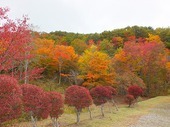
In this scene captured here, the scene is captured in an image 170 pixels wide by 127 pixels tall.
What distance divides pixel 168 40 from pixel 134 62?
24.1 meters

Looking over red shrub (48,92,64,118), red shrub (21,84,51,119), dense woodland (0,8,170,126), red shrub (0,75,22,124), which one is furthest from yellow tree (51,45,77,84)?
red shrub (0,75,22,124)

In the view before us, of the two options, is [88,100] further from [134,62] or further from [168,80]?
[168,80]

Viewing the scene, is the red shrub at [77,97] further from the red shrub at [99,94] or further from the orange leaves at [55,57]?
the orange leaves at [55,57]

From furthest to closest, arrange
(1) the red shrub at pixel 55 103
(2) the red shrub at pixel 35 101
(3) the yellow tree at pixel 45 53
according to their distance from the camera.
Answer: (3) the yellow tree at pixel 45 53, (1) the red shrub at pixel 55 103, (2) the red shrub at pixel 35 101

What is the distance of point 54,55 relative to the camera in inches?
1468

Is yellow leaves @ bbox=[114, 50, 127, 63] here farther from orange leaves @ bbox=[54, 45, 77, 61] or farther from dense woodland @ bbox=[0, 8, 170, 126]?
orange leaves @ bbox=[54, 45, 77, 61]

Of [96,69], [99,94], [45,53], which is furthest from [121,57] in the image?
[99,94]

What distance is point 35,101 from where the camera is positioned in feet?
36.2

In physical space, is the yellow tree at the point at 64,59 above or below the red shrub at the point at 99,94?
above

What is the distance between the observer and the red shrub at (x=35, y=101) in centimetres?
1093

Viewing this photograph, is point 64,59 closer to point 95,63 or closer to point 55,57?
point 55,57

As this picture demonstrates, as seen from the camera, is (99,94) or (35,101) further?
(99,94)

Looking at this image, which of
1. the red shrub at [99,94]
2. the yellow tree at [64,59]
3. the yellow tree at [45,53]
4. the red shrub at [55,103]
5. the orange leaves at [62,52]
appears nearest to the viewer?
the red shrub at [55,103]

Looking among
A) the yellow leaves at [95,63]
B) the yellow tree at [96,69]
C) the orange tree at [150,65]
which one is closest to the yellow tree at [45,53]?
the yellow tree at [96,69]
